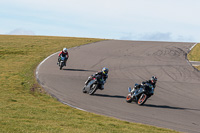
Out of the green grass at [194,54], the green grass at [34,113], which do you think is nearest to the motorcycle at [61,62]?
the green grass at [34,113]

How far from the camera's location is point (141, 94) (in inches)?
648

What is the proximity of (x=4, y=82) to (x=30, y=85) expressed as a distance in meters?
1.97

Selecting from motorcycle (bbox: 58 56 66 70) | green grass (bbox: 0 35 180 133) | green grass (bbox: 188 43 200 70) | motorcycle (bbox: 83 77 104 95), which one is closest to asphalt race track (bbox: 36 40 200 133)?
motorcycle (bbox: 83 77 104 95)

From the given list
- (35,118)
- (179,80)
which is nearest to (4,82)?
(35,118)

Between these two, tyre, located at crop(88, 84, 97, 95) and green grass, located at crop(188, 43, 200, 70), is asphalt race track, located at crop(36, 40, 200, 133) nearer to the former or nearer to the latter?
tyre, located at crop(88, 84, 97, 95)

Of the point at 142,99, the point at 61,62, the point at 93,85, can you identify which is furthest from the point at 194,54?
the point at 142,99

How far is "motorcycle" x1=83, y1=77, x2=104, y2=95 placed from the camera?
17.7 meters

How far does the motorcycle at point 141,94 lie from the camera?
1597 cm

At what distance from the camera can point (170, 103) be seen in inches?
677

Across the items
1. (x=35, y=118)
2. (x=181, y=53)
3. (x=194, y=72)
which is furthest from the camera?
(x=181, y=53)

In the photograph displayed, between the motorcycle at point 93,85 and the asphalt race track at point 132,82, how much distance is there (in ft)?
1.39

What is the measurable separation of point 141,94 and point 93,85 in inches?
130

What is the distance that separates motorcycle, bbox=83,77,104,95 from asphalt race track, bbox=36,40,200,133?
0.42m

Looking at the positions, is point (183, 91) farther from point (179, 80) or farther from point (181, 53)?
point (181, 53)
